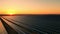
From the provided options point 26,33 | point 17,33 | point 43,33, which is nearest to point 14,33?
point 17,33

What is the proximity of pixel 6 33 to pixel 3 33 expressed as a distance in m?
0.06

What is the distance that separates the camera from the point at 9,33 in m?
1.60

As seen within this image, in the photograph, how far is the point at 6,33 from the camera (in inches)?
63.7

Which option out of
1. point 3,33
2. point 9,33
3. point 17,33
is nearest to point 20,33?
point 17,33

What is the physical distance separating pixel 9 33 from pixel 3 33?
0.11 meters

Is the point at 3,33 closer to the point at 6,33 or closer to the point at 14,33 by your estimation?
the point at 6,33

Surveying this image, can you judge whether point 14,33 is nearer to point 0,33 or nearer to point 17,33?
point 17,33

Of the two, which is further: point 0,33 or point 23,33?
point 0,33

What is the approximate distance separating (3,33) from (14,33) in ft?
0.68

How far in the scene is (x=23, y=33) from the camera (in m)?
1.53

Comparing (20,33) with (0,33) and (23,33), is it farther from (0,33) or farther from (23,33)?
(0,33)

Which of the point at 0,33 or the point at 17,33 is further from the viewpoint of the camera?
the point at 0,33

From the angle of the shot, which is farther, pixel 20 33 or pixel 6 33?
pixel 6 33

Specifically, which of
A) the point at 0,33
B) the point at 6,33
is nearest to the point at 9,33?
the point at 6,33
